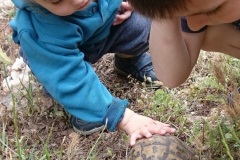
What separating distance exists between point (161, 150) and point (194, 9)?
0.59 metres

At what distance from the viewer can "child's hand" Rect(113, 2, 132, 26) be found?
250cm

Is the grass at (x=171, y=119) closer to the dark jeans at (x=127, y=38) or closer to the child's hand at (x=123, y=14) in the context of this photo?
the dark jeans at (x=127, y=38)

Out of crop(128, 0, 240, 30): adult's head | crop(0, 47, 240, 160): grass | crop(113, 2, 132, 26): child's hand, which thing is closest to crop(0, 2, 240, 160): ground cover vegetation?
crop(0, 47, 240, 160): grass

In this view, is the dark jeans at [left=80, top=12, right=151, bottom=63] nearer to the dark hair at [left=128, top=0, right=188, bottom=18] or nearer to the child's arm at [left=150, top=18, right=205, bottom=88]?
the child's arm at [left=150, top=18, right=205, bottom=88]

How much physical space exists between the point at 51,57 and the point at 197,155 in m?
0.69

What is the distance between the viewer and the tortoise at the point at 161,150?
1852mm

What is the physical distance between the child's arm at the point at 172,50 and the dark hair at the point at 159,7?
1.57ft

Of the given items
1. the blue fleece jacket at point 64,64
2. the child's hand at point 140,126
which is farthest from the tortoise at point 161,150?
the blue fleece jacket at point 64,64

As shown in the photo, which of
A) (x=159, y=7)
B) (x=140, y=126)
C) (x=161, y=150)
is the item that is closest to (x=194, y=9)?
(x=159, y=7)

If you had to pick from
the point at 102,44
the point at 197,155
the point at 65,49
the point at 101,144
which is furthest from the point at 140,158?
the point at 102,44

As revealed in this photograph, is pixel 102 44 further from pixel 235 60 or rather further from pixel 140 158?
pixel 140 158

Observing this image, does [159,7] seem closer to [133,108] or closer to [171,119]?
Result: [171,119]

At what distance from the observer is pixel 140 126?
209 cm

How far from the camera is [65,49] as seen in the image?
7.14 ft
